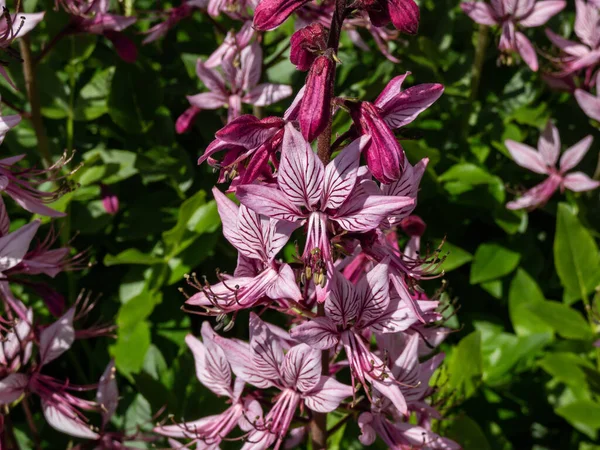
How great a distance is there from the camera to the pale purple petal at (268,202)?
3.77 feet

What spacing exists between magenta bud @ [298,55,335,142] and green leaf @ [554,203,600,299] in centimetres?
133

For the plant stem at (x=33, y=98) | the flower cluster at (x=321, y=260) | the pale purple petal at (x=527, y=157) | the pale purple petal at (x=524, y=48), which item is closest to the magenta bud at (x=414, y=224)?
the flower cluster at (x=321, y=260)

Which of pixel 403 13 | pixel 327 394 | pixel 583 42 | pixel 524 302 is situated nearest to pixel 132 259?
pixel 327 394

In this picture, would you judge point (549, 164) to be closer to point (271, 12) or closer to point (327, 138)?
point (327, 138)

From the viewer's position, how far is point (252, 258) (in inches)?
53.9

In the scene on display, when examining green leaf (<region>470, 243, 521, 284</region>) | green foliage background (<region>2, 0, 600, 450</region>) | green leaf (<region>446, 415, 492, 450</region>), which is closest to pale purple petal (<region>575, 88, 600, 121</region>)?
green foliage background (<region>2, 0, 600, 450</region>)

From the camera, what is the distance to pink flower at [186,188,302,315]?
1251mm

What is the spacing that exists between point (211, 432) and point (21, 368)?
466mm

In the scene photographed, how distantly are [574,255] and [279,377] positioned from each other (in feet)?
4.13

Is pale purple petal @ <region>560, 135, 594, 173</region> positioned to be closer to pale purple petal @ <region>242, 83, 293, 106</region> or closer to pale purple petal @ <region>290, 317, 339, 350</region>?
pale purple petal @ <region>242, 83, 293, 106</region>

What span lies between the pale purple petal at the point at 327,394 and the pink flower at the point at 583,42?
149cm

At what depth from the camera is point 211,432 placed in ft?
4.94

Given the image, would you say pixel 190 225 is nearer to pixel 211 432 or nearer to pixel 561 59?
pixel 211 432

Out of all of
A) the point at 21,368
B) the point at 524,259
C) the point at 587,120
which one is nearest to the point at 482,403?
the point at 524,259
